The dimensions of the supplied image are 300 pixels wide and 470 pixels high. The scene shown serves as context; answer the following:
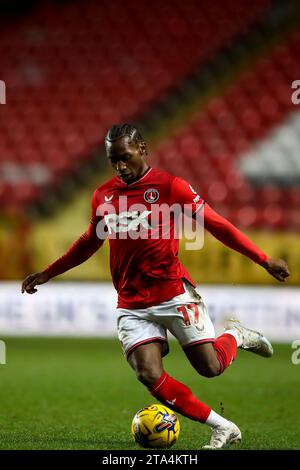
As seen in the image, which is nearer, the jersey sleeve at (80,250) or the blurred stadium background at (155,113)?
the jersey sleeve at (80,250)

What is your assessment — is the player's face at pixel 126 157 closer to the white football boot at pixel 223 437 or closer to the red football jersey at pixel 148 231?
the red football jersey at pixel 148 231

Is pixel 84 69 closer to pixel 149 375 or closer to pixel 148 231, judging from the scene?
pixel 148 231

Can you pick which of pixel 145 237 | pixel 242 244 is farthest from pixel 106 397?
pixel 242 244

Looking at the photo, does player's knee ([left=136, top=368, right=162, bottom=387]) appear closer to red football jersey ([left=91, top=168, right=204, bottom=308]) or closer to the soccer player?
the soccer player

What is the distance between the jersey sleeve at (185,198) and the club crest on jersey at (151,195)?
9cm

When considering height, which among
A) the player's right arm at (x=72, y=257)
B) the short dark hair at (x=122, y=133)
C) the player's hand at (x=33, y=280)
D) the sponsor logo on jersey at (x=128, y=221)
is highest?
the short dark hair at (x=122, y=133)

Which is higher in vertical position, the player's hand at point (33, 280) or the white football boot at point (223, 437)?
the player's hand at point (33, 280)

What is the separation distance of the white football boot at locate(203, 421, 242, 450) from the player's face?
1616mm

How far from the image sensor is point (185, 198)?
5.31m

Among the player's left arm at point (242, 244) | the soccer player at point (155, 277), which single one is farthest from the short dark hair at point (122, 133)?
the player's left arm at point (242, 244)

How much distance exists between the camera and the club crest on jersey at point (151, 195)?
5.36m

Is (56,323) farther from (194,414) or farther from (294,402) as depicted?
(194,414)

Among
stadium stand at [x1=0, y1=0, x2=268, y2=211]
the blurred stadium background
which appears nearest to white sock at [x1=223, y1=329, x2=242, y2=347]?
the blurred stadium background

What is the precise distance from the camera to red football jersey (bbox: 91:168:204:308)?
5.36 m
